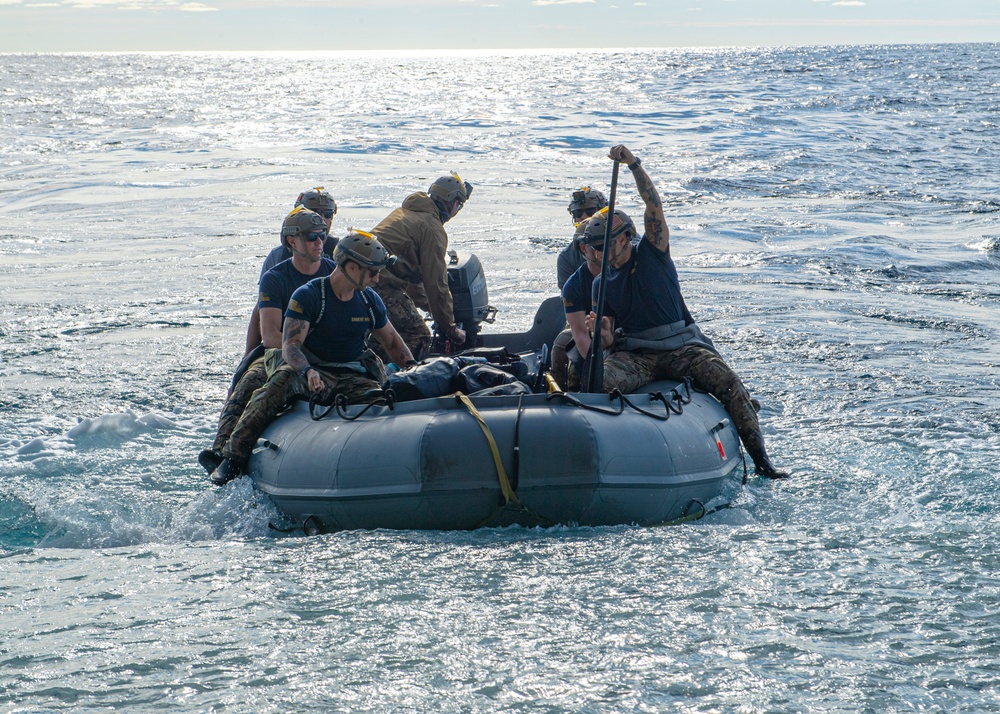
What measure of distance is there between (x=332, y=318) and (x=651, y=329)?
2.10 meters

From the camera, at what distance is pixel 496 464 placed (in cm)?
532

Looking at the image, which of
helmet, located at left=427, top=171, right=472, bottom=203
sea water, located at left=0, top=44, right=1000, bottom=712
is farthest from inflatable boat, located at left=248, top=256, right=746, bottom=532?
helmet, located at left=427, top=171, right=472, bottom=203

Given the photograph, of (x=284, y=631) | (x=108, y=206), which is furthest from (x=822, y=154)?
(x=284, y=631)

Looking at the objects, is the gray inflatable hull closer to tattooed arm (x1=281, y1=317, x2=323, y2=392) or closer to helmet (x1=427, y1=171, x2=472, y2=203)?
tattooed arm (x1=281, y1=317, x2=323, y2=392)

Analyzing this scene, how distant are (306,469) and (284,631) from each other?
1435 mm

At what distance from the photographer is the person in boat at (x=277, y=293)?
656cm

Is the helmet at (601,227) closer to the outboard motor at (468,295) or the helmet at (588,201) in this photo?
the helmet at (588,201)

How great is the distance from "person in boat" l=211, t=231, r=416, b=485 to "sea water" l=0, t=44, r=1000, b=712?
1.31 feet

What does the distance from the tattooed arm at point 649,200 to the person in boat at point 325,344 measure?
5.10 ft

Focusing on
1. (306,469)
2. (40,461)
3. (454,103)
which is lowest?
(40,461)

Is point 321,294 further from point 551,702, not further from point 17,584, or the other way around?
point 551,702

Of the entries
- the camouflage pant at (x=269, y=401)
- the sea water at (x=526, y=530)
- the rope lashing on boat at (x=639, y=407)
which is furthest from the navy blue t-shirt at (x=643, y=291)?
the camouflage pant at (x=269, y=401)

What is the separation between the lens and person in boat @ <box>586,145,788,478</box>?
6.59 meters

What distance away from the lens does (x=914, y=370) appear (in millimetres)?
9562
